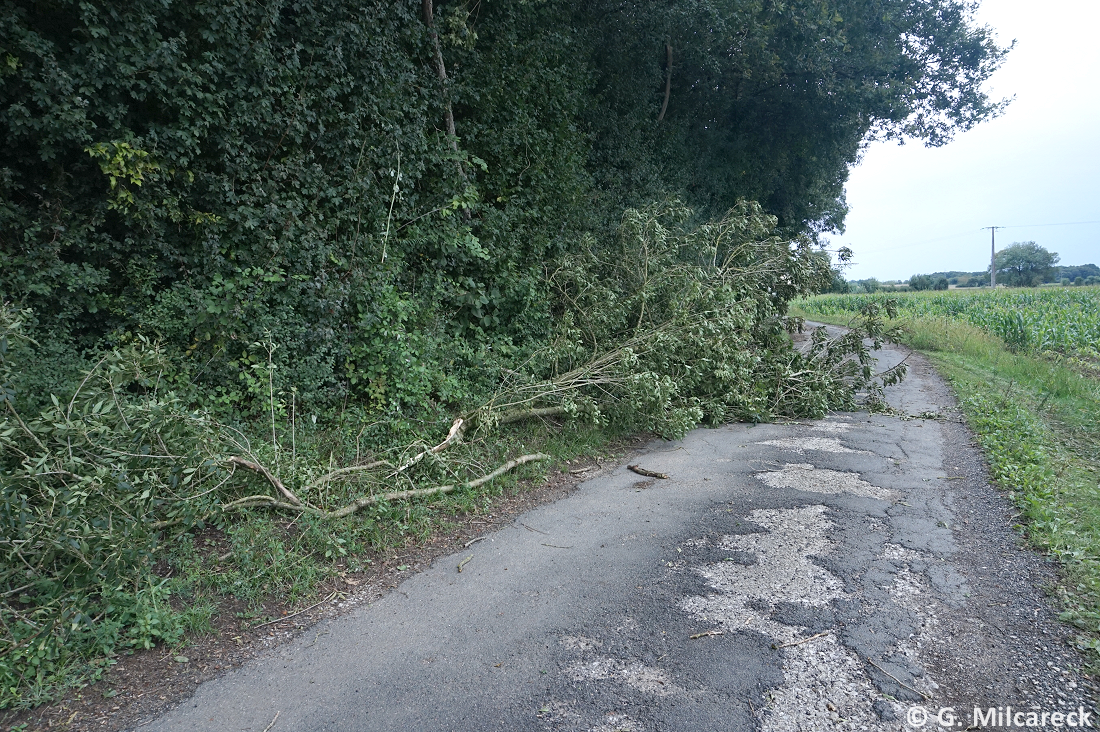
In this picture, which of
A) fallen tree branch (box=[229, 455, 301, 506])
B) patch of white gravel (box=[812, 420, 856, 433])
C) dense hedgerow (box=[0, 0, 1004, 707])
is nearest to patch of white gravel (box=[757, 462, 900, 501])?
dense hedgerow (box=[0, 0, 1004, 707])

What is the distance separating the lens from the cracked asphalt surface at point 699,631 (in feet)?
9.82

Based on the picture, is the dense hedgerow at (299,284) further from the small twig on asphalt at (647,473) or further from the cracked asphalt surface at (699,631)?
the cracked asphalt surface at (699,631)

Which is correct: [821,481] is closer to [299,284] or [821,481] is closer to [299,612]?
[299,612]

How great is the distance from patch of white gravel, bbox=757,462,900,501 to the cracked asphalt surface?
9 centimetres

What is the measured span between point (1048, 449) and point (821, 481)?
3.29 m

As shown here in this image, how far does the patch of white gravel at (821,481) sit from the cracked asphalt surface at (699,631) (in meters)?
0.09

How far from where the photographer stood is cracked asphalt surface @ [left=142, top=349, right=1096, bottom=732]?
2992 millimetres

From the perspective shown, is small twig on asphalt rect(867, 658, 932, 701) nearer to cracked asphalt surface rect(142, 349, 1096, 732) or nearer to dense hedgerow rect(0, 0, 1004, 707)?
cracked asphalt surface rect(142, 349, 1096, 732)

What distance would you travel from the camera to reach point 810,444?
25.6 ft

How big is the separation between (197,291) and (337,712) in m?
4.64

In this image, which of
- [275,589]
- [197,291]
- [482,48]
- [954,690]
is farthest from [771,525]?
[482,48]

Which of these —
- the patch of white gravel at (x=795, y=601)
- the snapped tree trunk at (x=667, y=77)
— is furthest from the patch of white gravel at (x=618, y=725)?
the snapped tree trunk at (x=667, y=77)

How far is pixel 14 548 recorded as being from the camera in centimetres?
327

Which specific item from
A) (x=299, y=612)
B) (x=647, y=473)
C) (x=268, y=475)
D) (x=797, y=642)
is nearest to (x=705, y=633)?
(x=797, y=642)
